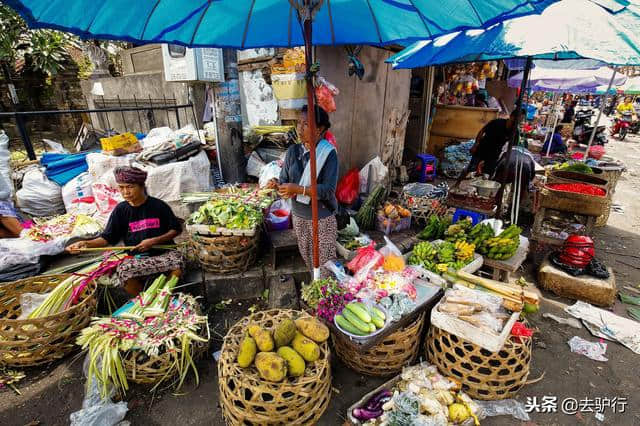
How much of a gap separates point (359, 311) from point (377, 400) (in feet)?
2.32

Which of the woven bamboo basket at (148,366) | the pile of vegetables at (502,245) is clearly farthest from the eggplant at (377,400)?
the pile of vegetables at (502,245)

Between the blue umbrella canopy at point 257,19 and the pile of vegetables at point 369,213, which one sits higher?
the blue umbrella canopy at point 257,19

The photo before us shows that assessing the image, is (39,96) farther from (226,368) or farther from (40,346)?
(226,368)

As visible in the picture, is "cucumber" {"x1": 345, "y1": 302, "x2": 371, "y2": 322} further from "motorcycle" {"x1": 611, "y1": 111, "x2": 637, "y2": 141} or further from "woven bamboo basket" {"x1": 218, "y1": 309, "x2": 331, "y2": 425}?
"motorcycle" {"x1": 611, "y1": 111, "x2": 637, "y2": 141}

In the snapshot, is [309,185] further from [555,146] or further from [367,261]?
[555,146]

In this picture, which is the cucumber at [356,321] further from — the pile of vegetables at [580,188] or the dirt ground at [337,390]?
the pile of vegetables at [580,188]

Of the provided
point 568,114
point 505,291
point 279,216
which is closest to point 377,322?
point 505,291

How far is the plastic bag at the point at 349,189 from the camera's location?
5.17 meters

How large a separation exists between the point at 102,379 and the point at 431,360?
2.85 metres

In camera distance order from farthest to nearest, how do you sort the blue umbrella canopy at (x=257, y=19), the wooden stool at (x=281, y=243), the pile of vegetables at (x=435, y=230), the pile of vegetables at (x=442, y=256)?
the pile of vegetables at (x=435, y=230), the wooden stool at (x=281, y=243), the pile of vegetables at (x=442, y=256), the blue umbrella canopy at (x=257, y=19)

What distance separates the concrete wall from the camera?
26.5 feet

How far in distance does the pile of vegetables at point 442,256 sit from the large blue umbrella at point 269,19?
57.6 inches

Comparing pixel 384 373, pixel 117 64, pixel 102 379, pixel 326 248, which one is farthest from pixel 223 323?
pixel 117 64

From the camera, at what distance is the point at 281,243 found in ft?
12.8
